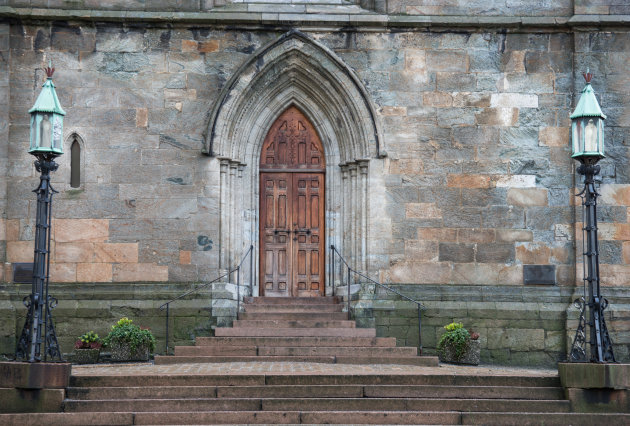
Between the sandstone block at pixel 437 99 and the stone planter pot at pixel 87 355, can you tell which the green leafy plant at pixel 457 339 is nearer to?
the sandstone block at pixel 437 99

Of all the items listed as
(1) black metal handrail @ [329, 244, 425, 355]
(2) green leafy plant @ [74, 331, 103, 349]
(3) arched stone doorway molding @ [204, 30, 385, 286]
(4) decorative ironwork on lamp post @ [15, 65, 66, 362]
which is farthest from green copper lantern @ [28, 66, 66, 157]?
(1) black metal handrail @ [329, 244, 425, 355]

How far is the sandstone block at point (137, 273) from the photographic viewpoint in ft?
50.9

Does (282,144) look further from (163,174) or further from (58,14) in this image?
(58,14)

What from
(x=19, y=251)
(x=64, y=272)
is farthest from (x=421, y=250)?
(x=19, y=251)

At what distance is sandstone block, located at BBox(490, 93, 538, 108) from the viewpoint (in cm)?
1598

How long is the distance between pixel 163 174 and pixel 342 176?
3.06 meters

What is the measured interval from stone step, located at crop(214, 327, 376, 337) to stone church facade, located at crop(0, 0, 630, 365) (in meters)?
0.50

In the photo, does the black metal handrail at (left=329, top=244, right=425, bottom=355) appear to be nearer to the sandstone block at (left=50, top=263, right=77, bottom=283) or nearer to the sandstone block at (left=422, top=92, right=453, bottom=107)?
the sandstone block at (left=422, top=92, right=453, bottom=107)

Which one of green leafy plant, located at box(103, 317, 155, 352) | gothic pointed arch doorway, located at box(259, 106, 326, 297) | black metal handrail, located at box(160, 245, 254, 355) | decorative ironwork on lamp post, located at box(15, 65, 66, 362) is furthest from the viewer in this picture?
gothic pointed arch doorway, located at box(259, 106, 326, 297)

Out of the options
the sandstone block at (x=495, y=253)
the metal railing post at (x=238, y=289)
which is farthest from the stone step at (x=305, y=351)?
the sandstone block at (x=495, y=253)

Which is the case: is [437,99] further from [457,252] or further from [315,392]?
[315,392]

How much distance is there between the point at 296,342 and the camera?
1434 centimetres

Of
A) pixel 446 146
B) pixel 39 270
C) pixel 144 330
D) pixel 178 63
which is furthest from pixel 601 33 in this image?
pixel 39 270

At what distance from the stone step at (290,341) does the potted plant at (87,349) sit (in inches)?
60.5
